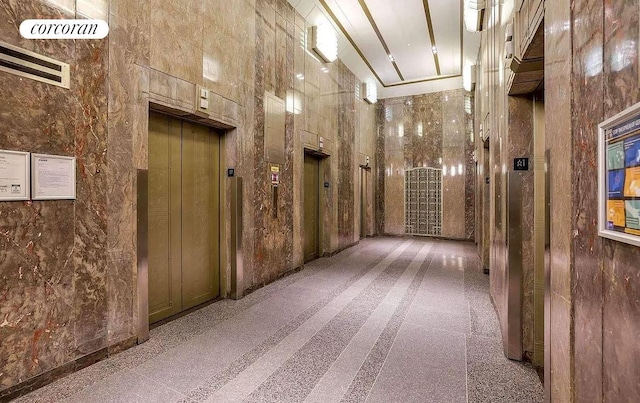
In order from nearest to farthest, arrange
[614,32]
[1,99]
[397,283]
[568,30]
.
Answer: [614,32] < [568,30] < [1,99] < [397,283]

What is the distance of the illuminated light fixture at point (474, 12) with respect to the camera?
16.0 ft

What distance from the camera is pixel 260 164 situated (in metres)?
4.86

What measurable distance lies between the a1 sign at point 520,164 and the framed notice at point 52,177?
12.4ft

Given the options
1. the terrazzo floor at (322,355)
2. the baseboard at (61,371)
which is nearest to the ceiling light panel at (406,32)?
Answer: the terrazzo floor at (322,355)

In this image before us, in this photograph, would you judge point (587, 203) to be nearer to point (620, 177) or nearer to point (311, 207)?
point (620, 177)

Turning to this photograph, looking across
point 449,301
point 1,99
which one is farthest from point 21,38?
point 449,301

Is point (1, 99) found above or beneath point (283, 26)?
beneath

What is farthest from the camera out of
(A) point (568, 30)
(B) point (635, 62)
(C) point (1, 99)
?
(C) point (1, 99)

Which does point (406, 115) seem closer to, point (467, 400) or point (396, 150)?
point (396, 150)

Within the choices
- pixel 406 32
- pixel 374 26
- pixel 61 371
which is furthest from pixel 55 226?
pixel 406 32

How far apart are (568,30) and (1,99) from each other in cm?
337

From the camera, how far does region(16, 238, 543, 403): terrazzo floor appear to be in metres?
2.31

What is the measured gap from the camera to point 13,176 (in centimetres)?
221

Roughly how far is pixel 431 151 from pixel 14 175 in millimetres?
10060
